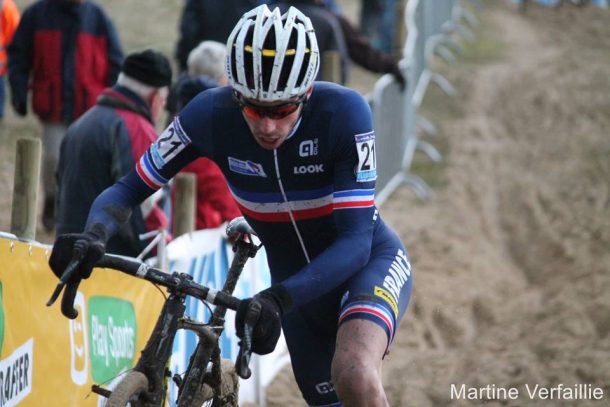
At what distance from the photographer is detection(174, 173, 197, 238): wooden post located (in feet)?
22.6

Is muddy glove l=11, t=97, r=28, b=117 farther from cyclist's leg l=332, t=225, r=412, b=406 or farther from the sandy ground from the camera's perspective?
cyclist's leg l=332, t=225, r=412, b=406

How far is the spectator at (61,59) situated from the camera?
944cm

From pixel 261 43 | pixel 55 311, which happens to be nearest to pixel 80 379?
pixel 55 311

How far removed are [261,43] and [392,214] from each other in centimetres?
841

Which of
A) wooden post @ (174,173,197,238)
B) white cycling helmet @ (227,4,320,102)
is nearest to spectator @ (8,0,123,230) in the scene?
wooden post @ (174,173,197,238)

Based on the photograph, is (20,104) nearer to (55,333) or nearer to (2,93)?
(2,93)

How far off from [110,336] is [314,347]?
1185 millimetres

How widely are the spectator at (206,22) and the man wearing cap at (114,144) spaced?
3.58 metres

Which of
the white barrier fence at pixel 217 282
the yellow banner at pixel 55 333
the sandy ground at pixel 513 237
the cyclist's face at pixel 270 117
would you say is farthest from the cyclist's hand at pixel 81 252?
the sandy ground at pixel 513 237

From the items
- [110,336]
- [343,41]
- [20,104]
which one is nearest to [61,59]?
[20,104]

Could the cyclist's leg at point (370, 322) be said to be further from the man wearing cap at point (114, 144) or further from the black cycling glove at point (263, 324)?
the man wearing cap at point (114, 144)

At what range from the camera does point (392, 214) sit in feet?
41.8

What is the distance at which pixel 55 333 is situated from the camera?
5.20 meters

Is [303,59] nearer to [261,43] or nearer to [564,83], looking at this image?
[261,43]
